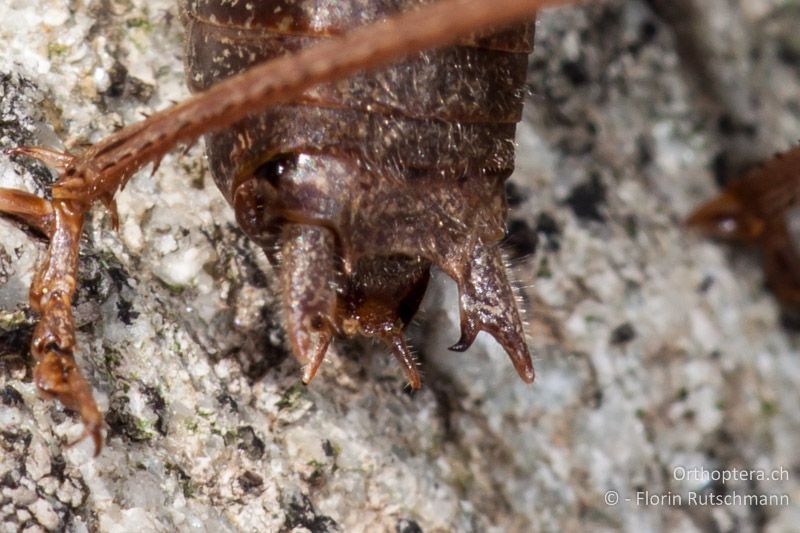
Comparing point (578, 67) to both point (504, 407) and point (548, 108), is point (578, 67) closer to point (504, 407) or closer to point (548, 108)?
point (548, 108)

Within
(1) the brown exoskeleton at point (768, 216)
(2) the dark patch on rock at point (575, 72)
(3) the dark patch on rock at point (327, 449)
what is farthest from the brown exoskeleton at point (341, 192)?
(1) the brown exoskeleton at point (768, 216)

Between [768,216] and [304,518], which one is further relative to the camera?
[768,216]

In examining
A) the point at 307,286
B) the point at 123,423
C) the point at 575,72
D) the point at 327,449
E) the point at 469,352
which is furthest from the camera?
the point at 575,72

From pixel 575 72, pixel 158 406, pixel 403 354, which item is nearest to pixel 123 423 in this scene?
pixel 158 406

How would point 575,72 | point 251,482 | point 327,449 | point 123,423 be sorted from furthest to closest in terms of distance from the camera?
1. point 575,72
2. point 327,449
3. point 251,482
4. point 123,423

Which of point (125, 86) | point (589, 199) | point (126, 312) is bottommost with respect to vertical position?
point (126, 312)

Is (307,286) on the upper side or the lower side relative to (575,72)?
lower

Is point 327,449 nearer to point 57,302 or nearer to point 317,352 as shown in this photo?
point 317,352

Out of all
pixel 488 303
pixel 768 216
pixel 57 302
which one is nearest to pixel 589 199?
pixel 768 216
